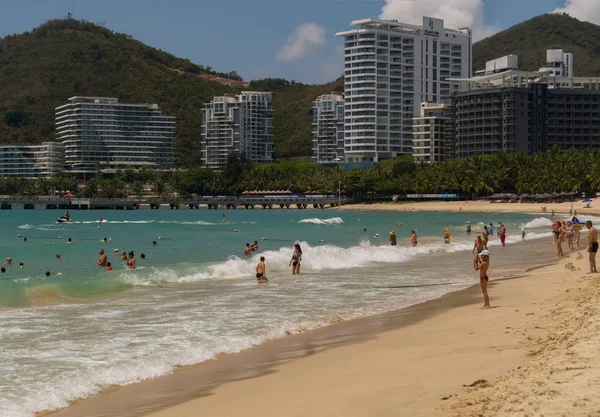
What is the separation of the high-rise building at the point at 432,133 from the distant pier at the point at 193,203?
94.2ft

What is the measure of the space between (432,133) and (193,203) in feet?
184

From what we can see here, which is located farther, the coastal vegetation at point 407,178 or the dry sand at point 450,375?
the coastal vegetation at point 407,178

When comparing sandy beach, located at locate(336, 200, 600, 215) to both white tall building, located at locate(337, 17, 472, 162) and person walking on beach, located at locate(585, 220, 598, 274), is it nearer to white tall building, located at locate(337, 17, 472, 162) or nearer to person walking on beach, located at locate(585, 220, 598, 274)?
white tall building, located at locate(337, 17, 472, 162)

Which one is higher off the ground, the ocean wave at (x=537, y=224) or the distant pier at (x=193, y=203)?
the distant pier at (x=193, y=203)

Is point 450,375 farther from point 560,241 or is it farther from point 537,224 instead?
point 537,224

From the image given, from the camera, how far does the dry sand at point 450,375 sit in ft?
28.7

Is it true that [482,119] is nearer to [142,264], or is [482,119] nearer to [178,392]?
[142,264]

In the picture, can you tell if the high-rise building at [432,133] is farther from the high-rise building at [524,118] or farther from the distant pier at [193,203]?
the distant pier at [193,203]

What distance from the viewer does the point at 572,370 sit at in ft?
30.4

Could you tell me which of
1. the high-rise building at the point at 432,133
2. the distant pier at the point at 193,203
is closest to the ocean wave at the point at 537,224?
the distant pier at the point at 193,203

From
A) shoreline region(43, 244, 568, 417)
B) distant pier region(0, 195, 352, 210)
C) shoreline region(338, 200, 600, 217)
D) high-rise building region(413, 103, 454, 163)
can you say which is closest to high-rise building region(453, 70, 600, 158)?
high-rise building region(413, 103, 454, 163)

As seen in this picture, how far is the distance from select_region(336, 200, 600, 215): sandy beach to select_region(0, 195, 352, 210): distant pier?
8.04m

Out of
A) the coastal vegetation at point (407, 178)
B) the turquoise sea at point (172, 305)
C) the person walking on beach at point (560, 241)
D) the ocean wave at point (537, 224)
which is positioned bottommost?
the turquoise sea at point (172, 305)

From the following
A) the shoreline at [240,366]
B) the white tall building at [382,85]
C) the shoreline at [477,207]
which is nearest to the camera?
the shoreline at [240,366]
